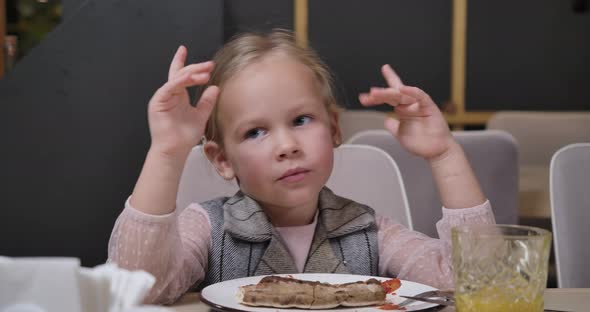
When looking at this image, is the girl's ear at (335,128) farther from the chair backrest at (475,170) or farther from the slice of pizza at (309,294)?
the chair backrest at (475,170)

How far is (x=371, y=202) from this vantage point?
194 cm

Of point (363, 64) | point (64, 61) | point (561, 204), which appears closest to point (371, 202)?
point (561, 204)

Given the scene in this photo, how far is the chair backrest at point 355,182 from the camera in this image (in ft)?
6.10

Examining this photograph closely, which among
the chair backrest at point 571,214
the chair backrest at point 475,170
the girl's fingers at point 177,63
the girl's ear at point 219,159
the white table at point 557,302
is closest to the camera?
the white table at point 557,302

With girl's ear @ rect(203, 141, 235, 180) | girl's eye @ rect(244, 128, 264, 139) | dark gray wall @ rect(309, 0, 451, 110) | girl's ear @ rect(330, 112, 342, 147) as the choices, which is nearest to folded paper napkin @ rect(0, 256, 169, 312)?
girl's eye @ rect(244, 128, 264, 139)

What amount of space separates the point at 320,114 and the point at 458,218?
0.28 metres

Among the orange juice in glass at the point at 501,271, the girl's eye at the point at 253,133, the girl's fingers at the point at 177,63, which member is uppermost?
the girl's fingers at the point at 177,63

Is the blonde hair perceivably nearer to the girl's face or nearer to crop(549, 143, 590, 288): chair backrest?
the girl's face

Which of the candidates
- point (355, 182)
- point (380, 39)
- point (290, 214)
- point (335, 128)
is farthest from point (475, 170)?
point (380, 39)

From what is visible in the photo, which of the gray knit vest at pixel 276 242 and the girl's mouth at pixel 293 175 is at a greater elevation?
the girl's mouth at pixel 293 175

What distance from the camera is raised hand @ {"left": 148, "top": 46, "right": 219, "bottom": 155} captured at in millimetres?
1192

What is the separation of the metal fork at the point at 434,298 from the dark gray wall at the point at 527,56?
4.99 m

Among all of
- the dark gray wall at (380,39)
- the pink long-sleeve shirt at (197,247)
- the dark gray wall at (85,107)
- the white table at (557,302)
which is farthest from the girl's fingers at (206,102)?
the dark gray wall at (380,39)

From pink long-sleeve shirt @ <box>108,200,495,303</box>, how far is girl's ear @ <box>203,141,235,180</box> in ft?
0.30
